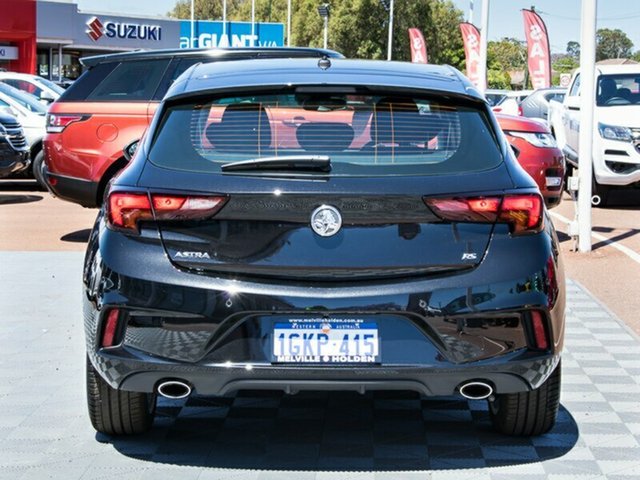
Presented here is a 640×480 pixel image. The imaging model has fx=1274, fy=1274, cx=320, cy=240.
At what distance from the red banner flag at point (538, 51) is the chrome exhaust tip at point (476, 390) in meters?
37.9

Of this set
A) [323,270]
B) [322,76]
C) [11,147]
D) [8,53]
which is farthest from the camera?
[8,53]

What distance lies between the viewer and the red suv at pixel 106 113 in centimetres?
1263

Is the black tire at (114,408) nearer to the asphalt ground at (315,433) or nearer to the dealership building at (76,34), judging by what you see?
the asphalt ground at (315,433)

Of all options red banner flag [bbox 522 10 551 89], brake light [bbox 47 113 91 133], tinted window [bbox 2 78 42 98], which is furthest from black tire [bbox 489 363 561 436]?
red banner flag [bbox 522 10 551 89]

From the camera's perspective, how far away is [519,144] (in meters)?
12.8

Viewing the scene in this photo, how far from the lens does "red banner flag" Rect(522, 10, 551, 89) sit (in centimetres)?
4231

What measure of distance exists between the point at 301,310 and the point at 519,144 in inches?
331

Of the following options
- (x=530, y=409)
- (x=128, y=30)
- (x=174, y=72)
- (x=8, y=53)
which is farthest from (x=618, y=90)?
(x=128, y=30)

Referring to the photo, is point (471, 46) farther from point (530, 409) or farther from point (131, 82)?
point (530, 409)

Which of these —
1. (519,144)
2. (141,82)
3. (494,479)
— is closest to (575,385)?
(494,479)

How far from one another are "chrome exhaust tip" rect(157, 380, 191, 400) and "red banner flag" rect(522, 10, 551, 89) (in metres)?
38.1

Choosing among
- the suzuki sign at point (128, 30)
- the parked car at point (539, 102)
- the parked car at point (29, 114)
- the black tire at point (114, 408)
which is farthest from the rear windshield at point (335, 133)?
the suzuki sign at point (128, 30)

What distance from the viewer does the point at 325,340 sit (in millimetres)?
4797

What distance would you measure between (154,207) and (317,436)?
1.44 metres
